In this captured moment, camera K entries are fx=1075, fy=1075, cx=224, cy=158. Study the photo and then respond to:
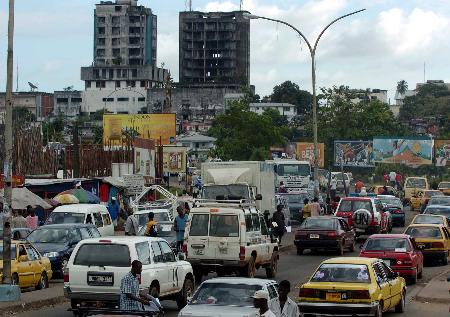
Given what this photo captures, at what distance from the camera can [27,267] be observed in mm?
25406

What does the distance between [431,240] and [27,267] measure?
15.6 m

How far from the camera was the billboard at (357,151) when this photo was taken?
104 metres

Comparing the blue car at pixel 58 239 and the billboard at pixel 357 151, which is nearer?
the blue car at pixel 58 239

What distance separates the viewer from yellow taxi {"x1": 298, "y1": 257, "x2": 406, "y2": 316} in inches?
799

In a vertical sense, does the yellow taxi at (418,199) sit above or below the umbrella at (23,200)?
below

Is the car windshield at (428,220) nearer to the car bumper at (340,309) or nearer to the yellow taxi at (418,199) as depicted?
the car bumper at (340,309)

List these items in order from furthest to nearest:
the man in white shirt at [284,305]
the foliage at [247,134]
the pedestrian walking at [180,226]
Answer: the foliage at [247,134]
the pedestrian walking at [180,226]
the man in white shirt at [284,305]

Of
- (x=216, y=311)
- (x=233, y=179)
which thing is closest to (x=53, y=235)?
(x=233, y=179)

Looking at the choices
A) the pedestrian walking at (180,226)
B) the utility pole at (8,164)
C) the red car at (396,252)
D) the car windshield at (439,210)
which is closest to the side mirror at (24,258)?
the utility pole at (8,164)

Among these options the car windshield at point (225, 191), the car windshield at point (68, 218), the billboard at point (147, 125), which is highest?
the billboard at point (147, 125)

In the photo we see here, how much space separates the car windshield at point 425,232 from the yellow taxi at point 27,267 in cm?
1429

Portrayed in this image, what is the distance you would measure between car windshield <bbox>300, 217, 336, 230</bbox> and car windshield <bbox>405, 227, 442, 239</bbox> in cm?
281

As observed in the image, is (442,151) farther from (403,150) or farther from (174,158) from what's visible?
(174,158)

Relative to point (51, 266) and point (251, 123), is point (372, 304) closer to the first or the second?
point (51, 266)
